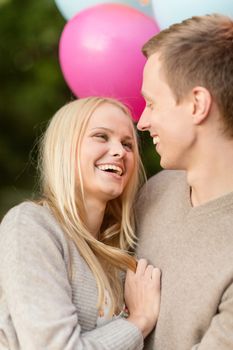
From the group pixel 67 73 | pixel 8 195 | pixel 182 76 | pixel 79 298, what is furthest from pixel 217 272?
pixel 8 195

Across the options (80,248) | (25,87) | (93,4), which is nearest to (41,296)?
(80,248)

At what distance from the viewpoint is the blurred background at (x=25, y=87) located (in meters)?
3.67

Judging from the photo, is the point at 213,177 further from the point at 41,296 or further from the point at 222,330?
the point at 41,296

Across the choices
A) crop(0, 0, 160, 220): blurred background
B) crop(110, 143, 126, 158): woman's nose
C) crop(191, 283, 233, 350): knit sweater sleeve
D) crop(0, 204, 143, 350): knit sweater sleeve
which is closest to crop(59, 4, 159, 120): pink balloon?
crop(110, 143, 126, 158): woman's nose

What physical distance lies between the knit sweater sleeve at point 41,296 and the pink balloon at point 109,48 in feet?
1.64

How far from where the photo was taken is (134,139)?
7.64ft

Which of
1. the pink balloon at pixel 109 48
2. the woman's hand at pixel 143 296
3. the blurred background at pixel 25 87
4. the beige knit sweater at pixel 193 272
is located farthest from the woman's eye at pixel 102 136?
the blurred background at pixel 25 87

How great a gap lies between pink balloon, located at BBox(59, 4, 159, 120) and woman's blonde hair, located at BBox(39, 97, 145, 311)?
0.06 metres

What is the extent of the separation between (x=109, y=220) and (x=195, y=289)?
1.79 ft

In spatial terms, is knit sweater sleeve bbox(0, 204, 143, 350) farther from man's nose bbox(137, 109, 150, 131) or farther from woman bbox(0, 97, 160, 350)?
man's nose bbox(137, 109, 150, 131)

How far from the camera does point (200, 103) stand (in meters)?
1.99

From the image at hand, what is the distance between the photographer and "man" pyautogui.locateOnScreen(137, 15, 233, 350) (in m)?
1.95

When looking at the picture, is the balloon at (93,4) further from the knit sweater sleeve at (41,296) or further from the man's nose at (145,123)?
the knit sweater sleeve at (41,296)

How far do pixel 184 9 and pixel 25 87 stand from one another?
1.90m
